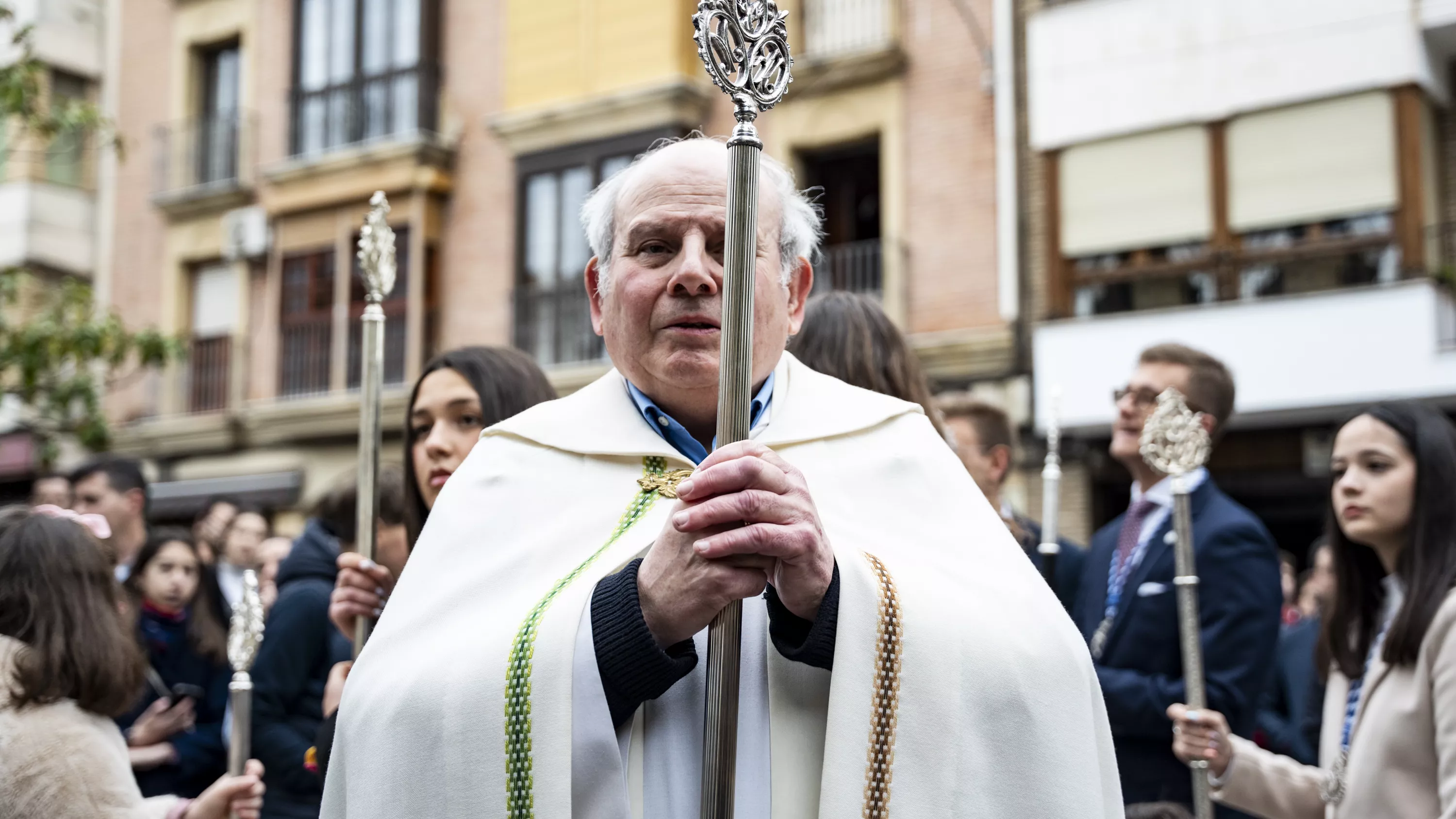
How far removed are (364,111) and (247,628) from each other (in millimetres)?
16376

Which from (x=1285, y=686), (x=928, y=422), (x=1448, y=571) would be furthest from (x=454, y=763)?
(x=1285, y=686)

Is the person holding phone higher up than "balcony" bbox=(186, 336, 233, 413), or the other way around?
"balcony" bbox=(186, 336, 233, 413)

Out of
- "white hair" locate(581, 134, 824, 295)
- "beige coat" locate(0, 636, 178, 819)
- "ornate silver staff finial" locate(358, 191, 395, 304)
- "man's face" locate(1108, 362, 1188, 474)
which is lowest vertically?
"beige coat" locate(0, 636, 178, 819)

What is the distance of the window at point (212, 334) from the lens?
67.4ft

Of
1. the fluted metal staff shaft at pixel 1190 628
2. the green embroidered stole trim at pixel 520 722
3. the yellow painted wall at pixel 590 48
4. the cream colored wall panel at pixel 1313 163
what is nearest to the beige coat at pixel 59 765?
the green embroidered stole trim at pixel 520 722

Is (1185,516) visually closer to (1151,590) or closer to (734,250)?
(1151,590)

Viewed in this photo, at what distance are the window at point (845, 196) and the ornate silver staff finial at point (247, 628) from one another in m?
12.3

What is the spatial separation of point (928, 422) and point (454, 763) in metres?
1.02

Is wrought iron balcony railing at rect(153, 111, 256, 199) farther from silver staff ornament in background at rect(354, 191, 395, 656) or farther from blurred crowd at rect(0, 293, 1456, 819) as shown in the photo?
silver staff ornament in background at rect(354, 191, 395, 656)

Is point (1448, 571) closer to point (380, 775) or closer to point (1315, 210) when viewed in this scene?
point (380, 775)

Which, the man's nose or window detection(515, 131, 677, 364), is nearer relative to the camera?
the man's nose

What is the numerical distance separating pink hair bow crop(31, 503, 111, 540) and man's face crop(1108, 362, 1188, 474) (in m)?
2.82

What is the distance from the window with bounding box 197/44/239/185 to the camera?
20625 millimetres

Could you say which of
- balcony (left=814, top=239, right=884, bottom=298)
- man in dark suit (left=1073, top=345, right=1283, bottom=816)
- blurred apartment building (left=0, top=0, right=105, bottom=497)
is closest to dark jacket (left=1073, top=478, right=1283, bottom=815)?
man in dark suit (left=1073, top=345, right=1283, bottom=816)
